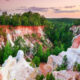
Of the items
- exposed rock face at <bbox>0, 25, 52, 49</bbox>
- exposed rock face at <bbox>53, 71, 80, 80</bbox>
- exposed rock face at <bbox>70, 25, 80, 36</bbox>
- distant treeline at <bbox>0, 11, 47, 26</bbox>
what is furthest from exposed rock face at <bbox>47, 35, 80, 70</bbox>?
exposed rock face at <bbox>70, 25, 80, 36</bbox>

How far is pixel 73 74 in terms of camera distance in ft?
24.2

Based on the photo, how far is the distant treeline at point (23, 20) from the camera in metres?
15.9

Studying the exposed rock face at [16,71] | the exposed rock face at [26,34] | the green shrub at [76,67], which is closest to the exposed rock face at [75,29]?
the exposed rock face at [26,34]

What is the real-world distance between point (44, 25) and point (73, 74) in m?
11.9

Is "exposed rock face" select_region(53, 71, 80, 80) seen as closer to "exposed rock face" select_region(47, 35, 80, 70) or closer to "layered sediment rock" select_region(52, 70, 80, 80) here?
"layered sediment rock" select_region(52, 70, 80, 80)

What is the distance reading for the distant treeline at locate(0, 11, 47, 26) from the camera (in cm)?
1591

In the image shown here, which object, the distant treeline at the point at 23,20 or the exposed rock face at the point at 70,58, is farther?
the distant treeline at the point at 23,20

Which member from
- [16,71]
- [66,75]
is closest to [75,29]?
[16,71]

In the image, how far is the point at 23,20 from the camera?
16922 millimetres

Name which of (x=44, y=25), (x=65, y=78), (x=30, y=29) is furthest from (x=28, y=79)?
(x=44, y=25)

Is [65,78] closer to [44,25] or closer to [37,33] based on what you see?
[37,33]

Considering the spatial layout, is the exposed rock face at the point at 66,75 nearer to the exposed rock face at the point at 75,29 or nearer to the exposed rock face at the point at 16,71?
the exposed rock face at the point at 16,71

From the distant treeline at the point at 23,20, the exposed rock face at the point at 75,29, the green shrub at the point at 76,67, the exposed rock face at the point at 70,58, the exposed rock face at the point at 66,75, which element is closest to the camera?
Answer: the exposed rock face at the point at 66,75

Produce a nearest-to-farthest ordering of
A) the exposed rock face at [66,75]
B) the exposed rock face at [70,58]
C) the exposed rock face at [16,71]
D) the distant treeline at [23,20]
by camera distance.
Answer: the exposed rock face at [66,75] < the exposed rock face at [16,71] < the exposed rock face at [70,58] < the distant treeline at [23,20]
